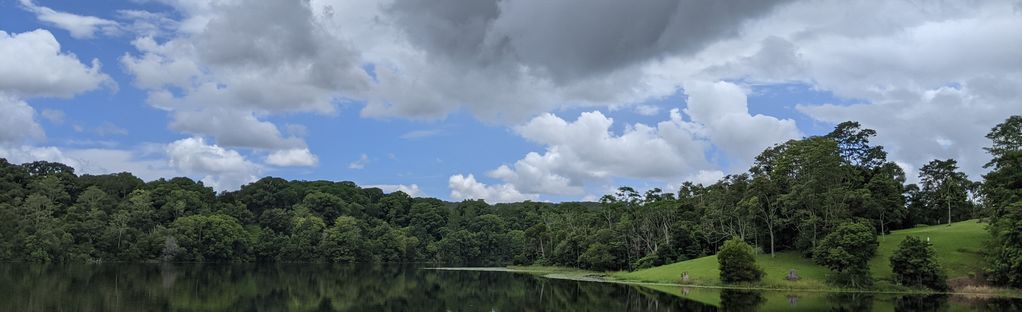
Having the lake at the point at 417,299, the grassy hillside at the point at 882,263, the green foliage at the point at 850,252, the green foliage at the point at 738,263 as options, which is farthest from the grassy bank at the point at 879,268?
the lake at the point at 417,299

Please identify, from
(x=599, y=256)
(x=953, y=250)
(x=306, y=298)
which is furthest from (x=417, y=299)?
(x=599, y=256)

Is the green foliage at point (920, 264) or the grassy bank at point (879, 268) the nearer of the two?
the green foliage at point (920, 264)

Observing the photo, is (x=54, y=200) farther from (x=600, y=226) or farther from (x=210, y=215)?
(x=600, y=226)

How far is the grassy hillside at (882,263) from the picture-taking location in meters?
66.4

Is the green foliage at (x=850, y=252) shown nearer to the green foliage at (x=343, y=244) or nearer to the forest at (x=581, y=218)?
the forest at (x=581, y=218)

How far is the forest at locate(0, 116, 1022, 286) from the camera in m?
74.3

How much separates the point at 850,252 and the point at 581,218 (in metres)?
71.3

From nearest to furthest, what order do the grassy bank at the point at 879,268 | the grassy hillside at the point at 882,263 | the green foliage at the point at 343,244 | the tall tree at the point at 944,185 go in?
1. the grassy bank at the point at 879,268
2. the grassy hillside at the point at 882,263
3. the tall tree at the point at 944,185
4. the green foliage at the point at 343,244

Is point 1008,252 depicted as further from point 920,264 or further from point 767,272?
point 767,272

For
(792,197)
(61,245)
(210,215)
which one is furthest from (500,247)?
(792,197)

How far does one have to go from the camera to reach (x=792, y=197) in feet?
246

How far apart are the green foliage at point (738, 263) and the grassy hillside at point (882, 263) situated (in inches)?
55.2

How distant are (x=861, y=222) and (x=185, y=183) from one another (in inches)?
6634

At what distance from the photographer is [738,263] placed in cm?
6888
